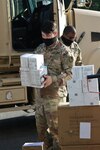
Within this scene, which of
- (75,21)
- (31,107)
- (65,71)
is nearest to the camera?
(65,71)

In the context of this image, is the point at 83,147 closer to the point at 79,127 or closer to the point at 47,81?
the point at 79,127

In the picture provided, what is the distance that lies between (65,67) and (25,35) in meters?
2.92

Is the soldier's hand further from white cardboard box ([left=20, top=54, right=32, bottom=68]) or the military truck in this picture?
the military truck

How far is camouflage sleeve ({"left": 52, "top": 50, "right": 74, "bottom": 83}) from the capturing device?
18.4 feet

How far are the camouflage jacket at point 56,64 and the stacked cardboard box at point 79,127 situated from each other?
861 millimetres

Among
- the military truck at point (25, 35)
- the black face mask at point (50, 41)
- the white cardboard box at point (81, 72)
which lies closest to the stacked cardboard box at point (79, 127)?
the white cardboard box at point (81, 72)

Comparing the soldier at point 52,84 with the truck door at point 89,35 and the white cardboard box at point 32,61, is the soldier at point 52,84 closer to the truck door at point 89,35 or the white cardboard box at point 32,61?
the white cardboard box at point 32,61

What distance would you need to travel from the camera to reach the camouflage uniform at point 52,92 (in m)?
5.64

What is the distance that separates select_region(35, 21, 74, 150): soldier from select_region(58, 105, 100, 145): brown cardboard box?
77 centimetres

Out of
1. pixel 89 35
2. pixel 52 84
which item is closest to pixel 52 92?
pixel 52 84

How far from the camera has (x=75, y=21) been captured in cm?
880

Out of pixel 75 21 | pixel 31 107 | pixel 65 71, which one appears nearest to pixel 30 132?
pixel 31 107

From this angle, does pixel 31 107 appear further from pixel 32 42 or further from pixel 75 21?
pixel 75 21

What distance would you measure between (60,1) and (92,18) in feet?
3.02
